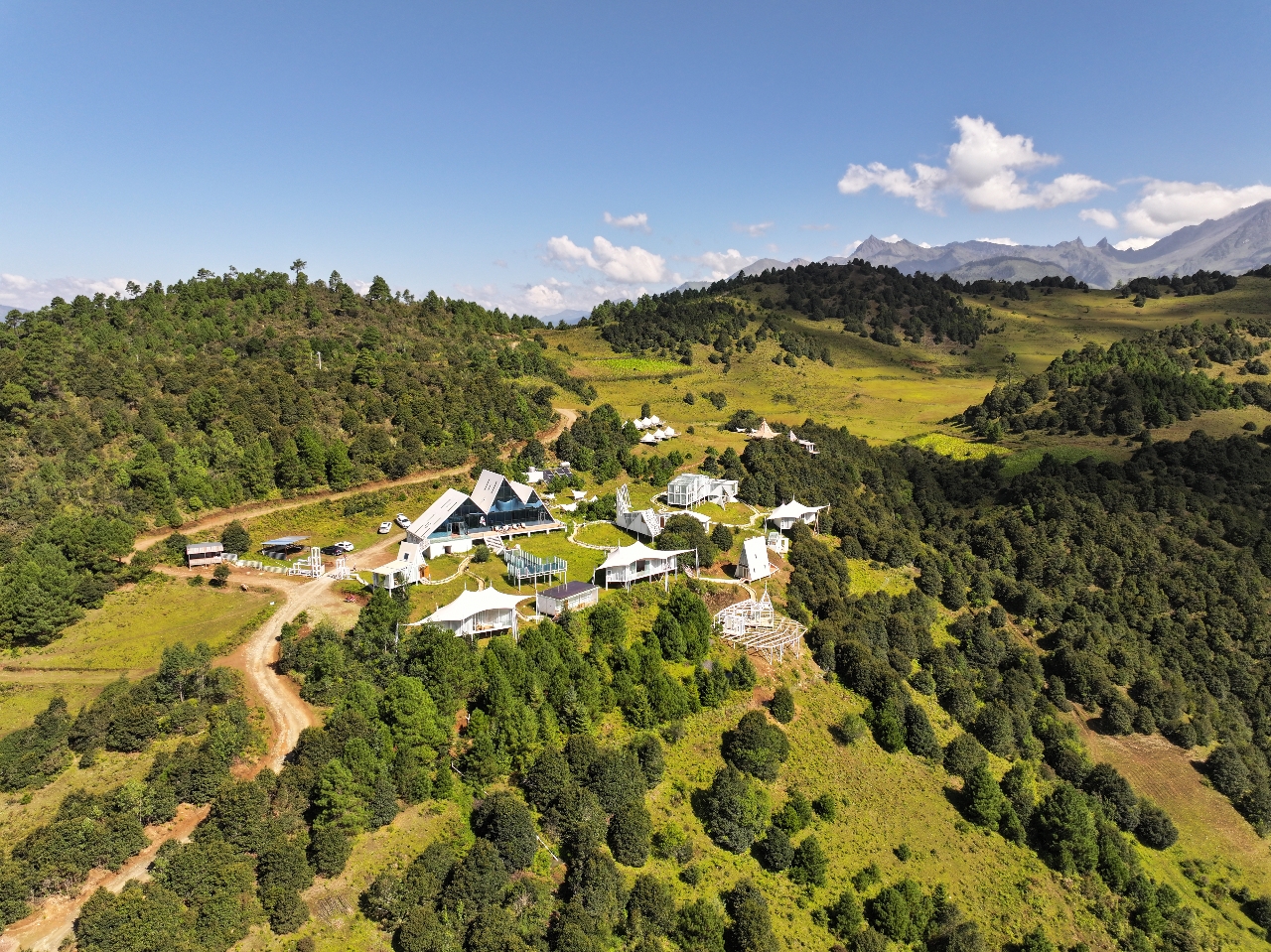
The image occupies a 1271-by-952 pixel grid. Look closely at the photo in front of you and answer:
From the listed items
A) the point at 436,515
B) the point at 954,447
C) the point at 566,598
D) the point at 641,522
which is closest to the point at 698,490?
the point at 641,522

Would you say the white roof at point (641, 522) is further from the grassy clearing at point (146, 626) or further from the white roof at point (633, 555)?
the grassy clearing at point (146, 626)

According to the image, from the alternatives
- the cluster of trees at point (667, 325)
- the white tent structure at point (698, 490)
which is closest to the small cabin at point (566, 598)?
the white tent structure at point (698, 490)

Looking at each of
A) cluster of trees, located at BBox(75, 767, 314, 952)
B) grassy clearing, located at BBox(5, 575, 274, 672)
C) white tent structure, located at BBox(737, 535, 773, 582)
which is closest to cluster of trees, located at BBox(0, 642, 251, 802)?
cluster of trees, located at BBox(75, 767, 314, 952)

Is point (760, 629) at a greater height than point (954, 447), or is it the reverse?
point (954, 447)

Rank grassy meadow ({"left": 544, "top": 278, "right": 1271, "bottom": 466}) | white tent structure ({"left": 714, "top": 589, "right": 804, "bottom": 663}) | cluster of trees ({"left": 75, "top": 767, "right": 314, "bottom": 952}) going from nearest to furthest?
cluster of trees ({"left": 75, "top": 767, "right": 314, "bottom": 952}) < white tent structure ({"left": 714, "top": 589, "right": 804, "bottom": 663}) < grassy meadow ({"left": 544, "top": 278, "right": 1271, "bottom": 466})

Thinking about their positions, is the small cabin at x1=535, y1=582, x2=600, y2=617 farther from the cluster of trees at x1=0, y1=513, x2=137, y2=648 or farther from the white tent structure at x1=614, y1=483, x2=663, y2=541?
the cluster of trees at x1=0, y1=513, x2=137, y2=648

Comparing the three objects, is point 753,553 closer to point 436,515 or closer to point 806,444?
point 436,515
